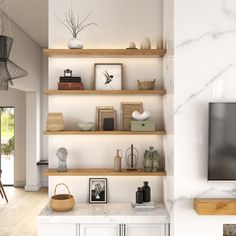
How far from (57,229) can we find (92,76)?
150 cm

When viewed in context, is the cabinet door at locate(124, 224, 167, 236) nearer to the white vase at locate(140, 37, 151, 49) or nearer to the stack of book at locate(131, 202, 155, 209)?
the stack of book at locate(131, 202, 155, 209)

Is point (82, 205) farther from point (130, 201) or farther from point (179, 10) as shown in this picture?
point (179, 10)

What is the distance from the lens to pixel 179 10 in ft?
10.2

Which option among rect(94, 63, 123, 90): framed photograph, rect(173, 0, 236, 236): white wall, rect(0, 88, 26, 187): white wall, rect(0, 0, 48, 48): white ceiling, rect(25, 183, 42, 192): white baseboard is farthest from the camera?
rect(0, 88, 26, 187): white wall

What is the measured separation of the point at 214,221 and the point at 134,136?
1106mm

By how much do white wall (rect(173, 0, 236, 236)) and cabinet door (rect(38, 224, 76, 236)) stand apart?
907mm

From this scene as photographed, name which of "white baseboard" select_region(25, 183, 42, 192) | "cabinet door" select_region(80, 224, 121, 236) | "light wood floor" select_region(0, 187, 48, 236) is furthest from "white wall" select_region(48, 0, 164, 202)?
"white baseboard" select_region(25, 183, 42, 192)

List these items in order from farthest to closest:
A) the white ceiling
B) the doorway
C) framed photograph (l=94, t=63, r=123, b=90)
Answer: the doorway
the white ceiling
framed photograph (l=94, t=63, r=123, b=90)

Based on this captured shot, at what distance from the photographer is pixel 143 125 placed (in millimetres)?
3455

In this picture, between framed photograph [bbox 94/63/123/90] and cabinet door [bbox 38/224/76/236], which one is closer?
cabinet door [bbox 38/224/76/236]

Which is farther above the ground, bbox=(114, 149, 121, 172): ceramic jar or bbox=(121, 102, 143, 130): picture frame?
bbox=(121, 102, 143, 130): picture frame

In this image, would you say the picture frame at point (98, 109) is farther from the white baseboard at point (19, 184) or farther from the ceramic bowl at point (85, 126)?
the white baseboard at point (19, 184)

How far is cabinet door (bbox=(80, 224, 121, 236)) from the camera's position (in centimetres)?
321

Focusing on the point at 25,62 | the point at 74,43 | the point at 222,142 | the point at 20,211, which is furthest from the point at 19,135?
the point at 222,142
